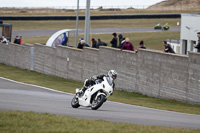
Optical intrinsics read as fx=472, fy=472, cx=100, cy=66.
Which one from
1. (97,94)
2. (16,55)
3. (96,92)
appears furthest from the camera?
(16,55)

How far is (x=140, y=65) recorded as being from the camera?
22.8m

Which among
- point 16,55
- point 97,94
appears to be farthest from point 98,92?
point 16,55

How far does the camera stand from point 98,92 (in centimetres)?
1371

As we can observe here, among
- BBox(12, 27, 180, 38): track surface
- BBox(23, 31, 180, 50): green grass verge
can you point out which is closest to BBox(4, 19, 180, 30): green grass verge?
BBox(12, 27, 180, 38): track surface

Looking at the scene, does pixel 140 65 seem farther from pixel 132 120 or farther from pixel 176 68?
pixel 132 120

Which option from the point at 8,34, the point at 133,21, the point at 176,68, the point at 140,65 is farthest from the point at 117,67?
the point at 133,21

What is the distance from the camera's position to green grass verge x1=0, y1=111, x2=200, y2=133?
377 inches

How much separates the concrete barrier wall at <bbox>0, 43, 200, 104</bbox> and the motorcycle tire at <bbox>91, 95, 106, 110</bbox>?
20.4 ft

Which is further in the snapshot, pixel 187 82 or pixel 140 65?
pixel 140 65

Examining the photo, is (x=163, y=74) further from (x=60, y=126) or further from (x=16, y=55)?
(x=16, y=55)

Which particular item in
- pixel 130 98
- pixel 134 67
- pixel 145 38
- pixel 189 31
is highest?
pixel 189 31

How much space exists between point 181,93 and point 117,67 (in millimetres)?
5599

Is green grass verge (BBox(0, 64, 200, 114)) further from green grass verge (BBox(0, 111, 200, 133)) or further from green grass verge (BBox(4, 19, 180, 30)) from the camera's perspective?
green grass verge (BBox(4, 19, 180, 30))

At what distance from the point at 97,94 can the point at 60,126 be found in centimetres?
362
